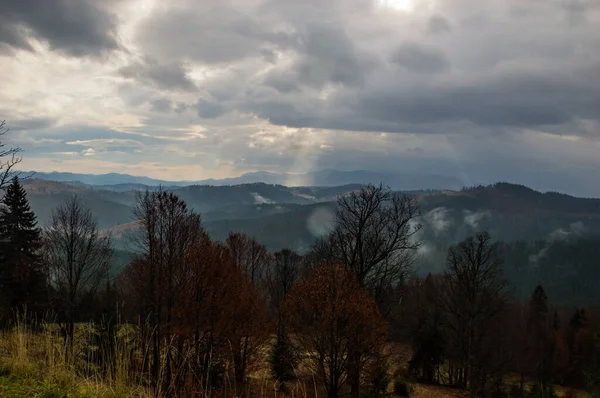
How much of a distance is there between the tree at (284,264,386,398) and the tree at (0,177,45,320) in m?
23.8

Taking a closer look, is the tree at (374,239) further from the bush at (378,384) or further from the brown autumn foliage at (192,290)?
the brown autumn foliage at (192,290)

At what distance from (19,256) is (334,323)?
3112cm

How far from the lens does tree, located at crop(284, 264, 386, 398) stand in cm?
1705

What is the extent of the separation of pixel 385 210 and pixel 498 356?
29263 millimetres

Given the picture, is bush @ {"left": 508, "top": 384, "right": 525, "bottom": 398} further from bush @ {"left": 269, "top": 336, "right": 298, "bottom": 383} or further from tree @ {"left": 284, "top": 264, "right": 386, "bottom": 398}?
tree @ {"left": 284, "top": 264, "right": 386, "bottom": 398}

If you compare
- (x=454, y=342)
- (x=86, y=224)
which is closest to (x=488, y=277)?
(x=454, y=342)

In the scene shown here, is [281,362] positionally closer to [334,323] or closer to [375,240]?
[375,240]

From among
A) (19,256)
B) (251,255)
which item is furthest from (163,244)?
(19,256)

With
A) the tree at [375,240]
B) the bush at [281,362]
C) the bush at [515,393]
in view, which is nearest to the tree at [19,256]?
the bush at [281,362]

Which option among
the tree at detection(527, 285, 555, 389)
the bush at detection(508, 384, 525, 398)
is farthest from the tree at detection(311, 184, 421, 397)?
the tree at detection(527, 285, 555, 389)

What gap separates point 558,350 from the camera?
2643 inches

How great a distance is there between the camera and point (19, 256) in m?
33.5

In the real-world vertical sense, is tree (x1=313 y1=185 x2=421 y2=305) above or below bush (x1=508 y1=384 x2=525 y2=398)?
above

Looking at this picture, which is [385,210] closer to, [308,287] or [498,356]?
[308,287]
